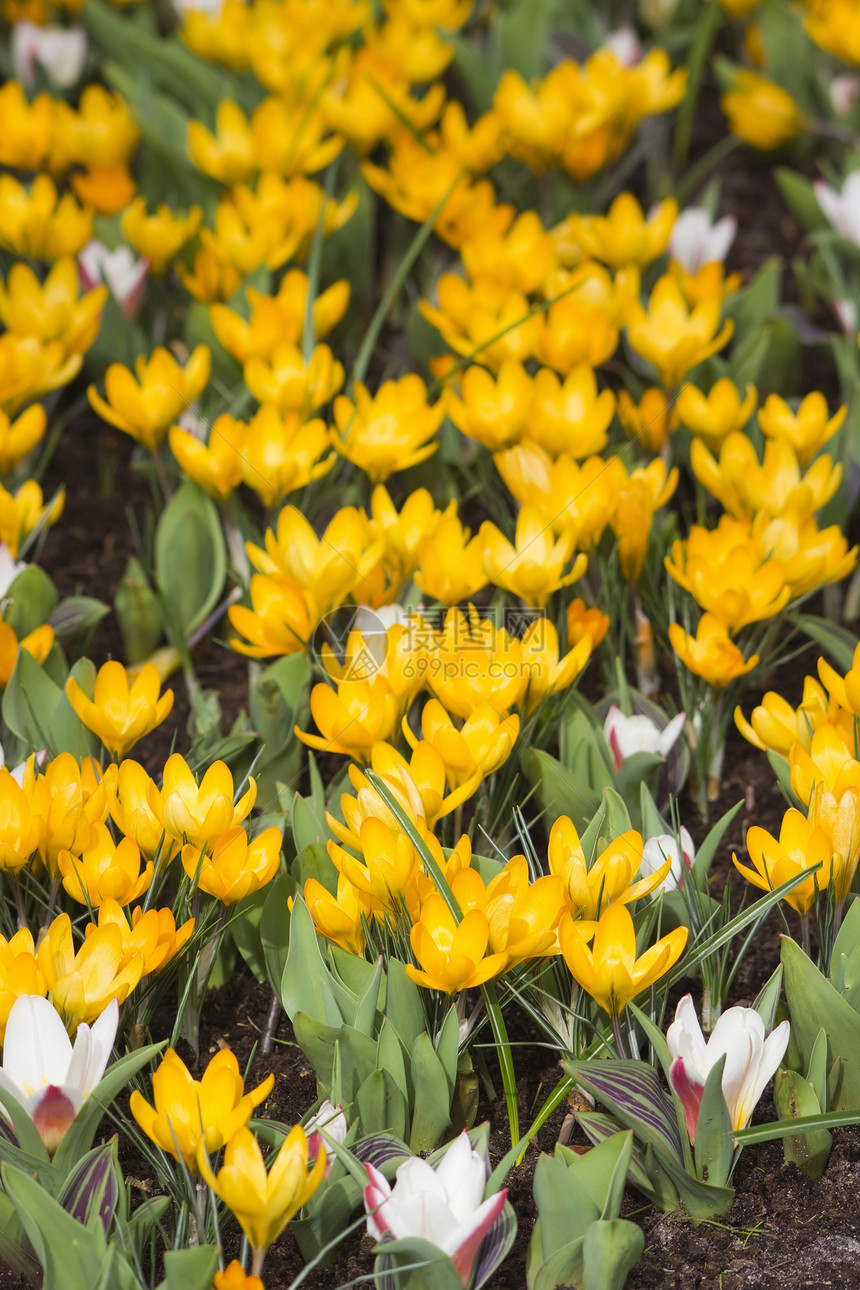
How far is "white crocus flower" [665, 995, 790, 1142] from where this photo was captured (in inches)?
37.6

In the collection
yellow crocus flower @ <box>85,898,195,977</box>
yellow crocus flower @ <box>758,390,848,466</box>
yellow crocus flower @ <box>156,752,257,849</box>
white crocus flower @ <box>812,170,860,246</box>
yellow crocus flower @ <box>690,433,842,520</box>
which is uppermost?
white crocus flower @ <box>812,170,860,246</box>

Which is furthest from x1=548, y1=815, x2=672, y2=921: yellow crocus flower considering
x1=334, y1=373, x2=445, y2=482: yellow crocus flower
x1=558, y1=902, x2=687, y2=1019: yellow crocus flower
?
x1=334, y1=373, x2=445, y2=482: yellow crocus flower

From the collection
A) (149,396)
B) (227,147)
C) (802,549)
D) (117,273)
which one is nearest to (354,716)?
(802,549)

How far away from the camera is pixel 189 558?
1.61 m

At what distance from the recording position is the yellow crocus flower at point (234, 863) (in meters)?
1.02

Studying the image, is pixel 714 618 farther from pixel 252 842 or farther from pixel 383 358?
pixel 383 358

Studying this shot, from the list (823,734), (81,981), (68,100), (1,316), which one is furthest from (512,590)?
(68,100)

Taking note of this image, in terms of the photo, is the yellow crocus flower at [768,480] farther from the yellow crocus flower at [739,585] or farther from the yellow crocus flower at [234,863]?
the yellow crocus flower at [234,863]

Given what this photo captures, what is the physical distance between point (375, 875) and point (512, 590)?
1.35 feet

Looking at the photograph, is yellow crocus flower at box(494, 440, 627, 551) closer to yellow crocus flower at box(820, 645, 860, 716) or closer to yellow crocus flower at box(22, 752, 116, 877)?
yellow crocus flower at box(820, 645, 860, 716)

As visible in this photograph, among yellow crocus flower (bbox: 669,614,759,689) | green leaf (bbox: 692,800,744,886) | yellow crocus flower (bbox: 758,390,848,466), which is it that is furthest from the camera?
yellow crocus flower (bbox: 758,390,848,466)

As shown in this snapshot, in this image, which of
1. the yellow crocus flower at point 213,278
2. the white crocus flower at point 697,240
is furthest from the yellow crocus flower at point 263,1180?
the white crocus flower at point 697,240

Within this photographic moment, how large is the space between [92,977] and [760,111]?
210cm

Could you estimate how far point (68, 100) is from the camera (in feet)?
8.68
